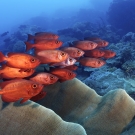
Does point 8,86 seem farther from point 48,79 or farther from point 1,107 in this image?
point 48,79

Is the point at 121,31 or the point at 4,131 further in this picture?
the point at 121,31

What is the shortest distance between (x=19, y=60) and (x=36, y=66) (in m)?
0.30

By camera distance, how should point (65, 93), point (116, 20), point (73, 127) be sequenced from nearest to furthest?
point (73, 127), point (65, 93), point (116, 20)

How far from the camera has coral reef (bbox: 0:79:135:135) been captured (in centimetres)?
250

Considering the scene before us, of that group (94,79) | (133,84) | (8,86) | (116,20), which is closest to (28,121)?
(8,86)

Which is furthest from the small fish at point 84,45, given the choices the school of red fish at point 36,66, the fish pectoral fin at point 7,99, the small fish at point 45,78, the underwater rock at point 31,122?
the fish pectoral fin at point 7,99

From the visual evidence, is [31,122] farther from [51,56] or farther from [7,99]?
[51,56]

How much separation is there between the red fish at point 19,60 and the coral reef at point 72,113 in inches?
23.7

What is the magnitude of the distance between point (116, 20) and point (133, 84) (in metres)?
19.3

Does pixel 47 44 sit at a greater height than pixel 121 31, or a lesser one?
greater

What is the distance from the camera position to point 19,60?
113 inches

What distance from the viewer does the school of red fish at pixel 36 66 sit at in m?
2.56

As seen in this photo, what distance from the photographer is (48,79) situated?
10.4ft

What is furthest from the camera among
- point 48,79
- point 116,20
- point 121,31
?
point 116,20
